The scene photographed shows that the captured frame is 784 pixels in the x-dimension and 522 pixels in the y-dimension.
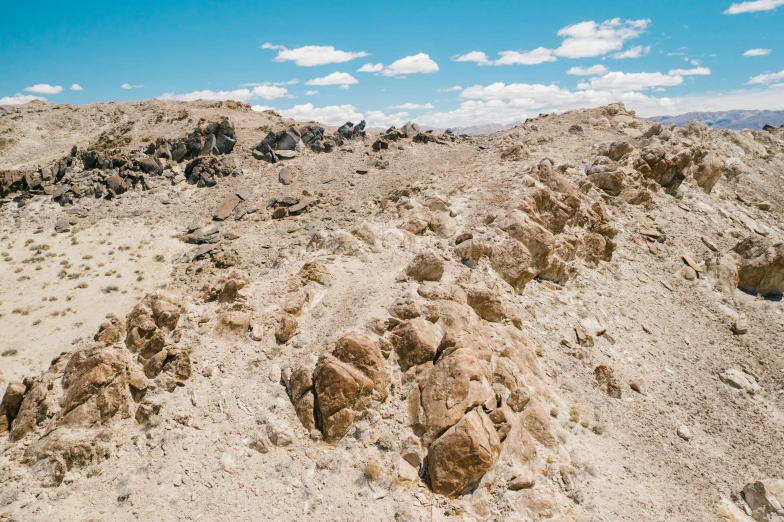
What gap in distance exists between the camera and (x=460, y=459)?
8992 mm

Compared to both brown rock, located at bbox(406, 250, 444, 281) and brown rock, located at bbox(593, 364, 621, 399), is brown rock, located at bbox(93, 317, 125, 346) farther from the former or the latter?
brown rock, located at bbox(593, 364, 621, 399)

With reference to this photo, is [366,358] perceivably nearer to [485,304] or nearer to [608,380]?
[485,304]

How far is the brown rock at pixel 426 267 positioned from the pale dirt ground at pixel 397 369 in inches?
37.1

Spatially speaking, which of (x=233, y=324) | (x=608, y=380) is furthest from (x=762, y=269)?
(x=233, y=324)

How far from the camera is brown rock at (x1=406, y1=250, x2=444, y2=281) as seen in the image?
14.5 metres

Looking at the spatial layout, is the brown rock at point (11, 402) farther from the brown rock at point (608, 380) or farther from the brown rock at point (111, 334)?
the brown rock at point (608, 380)

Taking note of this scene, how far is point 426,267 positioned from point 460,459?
6.99 m

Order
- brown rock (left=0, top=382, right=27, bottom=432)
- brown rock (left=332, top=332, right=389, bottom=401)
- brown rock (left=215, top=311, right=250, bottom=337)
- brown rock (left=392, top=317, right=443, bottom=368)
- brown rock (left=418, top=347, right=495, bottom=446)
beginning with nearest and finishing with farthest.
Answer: brown rock (left=418, top=347, right=495, bottom=446), brown rock (left=0, top=382, right=27, bottom=432), brown rock (left=332, top=332, right=389, bottom=401), brown rock (left=392, top=317, right=443, bottom=368), brown rock (left=215, top=311, right=250, bottom=337)

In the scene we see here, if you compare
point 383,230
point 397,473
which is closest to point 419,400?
point 397,473

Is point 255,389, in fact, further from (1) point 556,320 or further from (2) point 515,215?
(2) point 515,215

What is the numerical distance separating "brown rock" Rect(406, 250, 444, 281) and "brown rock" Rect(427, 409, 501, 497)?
618cm

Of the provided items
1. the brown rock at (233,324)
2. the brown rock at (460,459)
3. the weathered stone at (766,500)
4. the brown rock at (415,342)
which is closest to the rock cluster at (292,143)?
the brown rock at (233,324)

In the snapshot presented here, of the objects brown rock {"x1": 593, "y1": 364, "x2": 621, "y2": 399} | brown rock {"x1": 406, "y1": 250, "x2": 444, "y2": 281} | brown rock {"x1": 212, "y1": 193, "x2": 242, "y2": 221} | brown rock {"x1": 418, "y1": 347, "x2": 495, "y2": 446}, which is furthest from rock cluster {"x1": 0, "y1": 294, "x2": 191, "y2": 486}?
brown rock {"x1": 212, "y1": 193, "x2": 242, "y2": 221}

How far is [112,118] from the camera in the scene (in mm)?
61469
